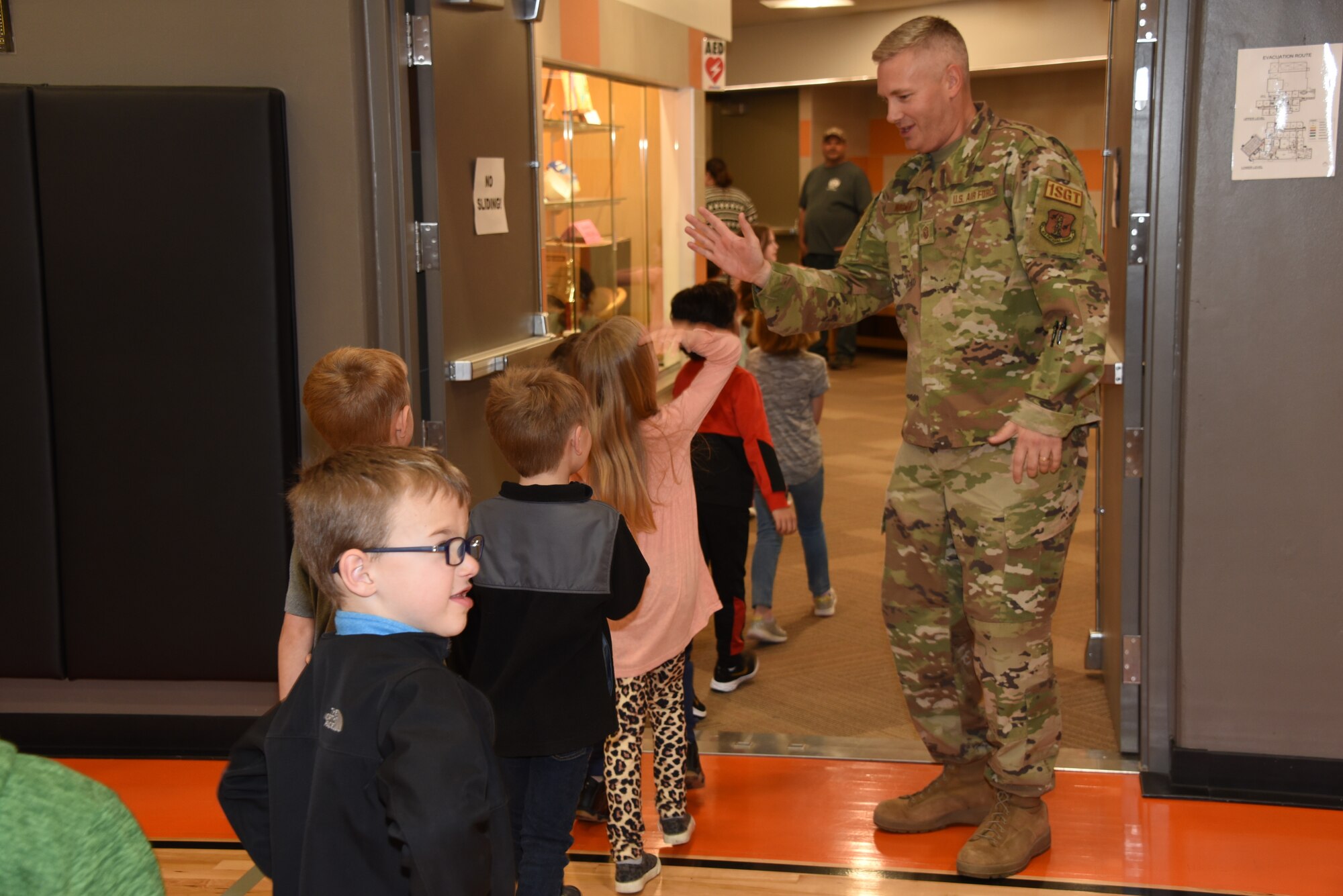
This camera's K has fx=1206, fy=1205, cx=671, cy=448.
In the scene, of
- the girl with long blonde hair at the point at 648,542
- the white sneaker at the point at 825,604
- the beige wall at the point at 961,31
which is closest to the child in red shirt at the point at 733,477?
the girl with long blonde hair at the point at 648,542

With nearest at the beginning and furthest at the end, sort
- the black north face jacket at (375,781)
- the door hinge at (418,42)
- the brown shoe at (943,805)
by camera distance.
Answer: the black north face jacket at (375,781)
the brown shoe at (943,805)
the door hinge at (418,42)

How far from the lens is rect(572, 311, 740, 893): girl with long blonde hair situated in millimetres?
2578

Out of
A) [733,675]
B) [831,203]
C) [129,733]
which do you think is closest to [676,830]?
[733,675]

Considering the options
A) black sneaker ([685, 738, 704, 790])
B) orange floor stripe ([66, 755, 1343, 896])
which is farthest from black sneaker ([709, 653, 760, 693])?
black sneaker ([685, 738, 704, 790])

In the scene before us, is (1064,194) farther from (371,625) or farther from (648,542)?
(371,625)

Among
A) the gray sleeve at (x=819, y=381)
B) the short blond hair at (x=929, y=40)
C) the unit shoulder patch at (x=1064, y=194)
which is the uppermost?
the short blond hair at (x=929, y=40)

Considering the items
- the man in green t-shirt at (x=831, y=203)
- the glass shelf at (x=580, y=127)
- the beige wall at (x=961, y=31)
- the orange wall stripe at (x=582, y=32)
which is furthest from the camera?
the man in green t-shirt at (x=831, y=203)

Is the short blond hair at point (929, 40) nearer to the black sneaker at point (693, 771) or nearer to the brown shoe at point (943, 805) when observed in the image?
the brown shoe at point (943, 805)

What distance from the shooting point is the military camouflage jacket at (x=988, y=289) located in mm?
2420

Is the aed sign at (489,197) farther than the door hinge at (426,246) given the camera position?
Yes

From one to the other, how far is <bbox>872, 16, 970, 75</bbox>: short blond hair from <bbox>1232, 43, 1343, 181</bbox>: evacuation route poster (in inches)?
29.9

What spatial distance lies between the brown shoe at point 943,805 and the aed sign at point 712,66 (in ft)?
15.3

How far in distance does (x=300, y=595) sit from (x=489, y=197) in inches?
66.7

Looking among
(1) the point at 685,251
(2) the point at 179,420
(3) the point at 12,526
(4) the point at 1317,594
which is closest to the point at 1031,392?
(4) the point at 1317,594
